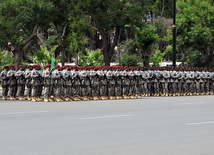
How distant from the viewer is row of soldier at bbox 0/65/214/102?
64.1 ft

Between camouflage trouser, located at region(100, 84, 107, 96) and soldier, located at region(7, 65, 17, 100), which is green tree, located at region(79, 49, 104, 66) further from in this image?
soldier, located at region(7, 65, 17, 100)

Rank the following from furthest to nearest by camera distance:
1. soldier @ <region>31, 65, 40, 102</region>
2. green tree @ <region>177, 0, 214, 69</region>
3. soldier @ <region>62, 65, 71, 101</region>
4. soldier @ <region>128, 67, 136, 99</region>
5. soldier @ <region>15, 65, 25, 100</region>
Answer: green tree @ <region>177, 0, 214, 69</region>
soldier @ <region>128, 67, 136, 99</region>
soldier @ <region>15, 65, 25, 100</region>
soldier @ <region>62, 65, 71, 101</region>
soldier @ <region>31, 65, 40, 102</region>

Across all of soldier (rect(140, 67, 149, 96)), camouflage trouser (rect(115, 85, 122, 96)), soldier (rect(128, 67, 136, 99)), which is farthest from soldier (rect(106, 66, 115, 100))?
soldier (rect(140, 67, 149, 96))

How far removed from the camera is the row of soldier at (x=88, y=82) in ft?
64.1

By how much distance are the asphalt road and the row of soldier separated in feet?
17.5

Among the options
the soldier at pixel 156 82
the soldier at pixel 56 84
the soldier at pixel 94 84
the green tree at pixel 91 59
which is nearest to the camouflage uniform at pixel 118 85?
the soldier at pixel 94 84

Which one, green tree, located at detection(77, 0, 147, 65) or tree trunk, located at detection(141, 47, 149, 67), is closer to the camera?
green tree, located at detection(77, 0, 147, 65)

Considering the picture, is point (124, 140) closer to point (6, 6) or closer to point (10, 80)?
point (10, 80)

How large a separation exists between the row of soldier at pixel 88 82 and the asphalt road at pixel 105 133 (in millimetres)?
5324

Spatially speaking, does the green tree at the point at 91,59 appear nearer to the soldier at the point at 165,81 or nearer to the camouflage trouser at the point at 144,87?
the soldier at the point at 165,81

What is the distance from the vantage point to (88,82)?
68.9 ft

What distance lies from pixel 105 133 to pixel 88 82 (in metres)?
11.3

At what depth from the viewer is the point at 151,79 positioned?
26.1 m

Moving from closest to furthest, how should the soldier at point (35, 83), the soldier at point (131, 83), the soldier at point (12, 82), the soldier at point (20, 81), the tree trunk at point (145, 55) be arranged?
the soldier at point (35, 83), the soldier at point (20, 81), the soldier at point (12, 82), the soldier at point (131, 83), the tree trunk at point (145, 55)
